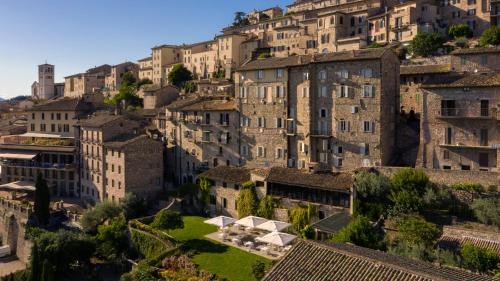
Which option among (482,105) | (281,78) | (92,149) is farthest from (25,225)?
(482,105)

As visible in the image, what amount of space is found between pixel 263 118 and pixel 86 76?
97.9m

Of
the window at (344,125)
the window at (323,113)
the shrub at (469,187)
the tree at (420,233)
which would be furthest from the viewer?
the window at (323,113)

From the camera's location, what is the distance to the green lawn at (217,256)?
3052 cm

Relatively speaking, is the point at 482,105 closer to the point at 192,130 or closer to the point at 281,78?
the point at 281,78

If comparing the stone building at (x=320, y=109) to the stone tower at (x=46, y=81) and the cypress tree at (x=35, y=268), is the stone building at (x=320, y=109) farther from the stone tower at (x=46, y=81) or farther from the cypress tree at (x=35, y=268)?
the stone tower at (x=46, y=81)

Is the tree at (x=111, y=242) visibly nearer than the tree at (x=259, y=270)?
No

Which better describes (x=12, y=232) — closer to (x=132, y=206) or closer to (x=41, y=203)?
(x=41, y=203)

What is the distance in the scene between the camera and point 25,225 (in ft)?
155

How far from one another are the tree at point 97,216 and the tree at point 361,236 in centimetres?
2608

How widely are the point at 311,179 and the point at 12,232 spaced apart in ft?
113

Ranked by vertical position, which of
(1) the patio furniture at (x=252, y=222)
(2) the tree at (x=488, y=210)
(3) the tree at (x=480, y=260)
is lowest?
(1) the patio furniture at (x=252, y=222)

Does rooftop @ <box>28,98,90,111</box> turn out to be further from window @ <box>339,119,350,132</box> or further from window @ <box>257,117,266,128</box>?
window @ <box>339,119,350,132</box>

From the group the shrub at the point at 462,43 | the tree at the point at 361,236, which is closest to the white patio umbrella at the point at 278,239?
the tree at the point at 361,236

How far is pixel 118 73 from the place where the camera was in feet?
420
